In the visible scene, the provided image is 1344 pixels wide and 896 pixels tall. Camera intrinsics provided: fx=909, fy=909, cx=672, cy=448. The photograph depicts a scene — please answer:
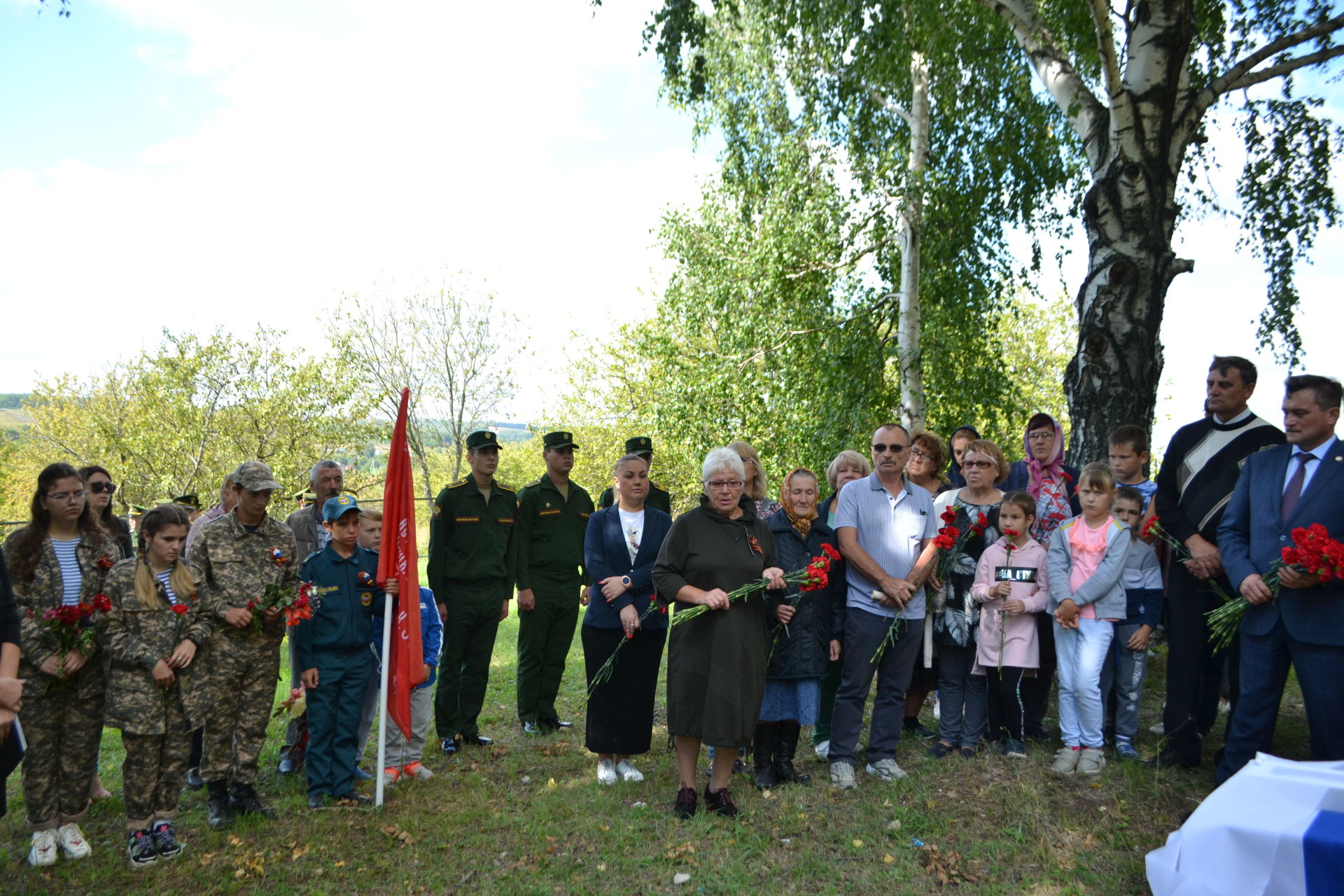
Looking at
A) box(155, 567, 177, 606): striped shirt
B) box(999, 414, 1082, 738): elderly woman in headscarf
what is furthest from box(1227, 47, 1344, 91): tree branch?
box(155, 567, 177, 606): striped shirt

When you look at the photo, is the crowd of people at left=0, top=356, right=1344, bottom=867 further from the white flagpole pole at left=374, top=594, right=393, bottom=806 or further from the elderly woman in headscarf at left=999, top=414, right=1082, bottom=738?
the white flagpole pole at left=374, top=594, right=393, bottom=806

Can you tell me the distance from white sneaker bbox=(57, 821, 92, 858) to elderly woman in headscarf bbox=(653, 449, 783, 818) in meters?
3.05

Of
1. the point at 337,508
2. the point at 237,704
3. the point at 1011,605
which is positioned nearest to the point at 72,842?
the point at 237,704

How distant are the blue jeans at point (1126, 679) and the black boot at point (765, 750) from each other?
6.89 ft

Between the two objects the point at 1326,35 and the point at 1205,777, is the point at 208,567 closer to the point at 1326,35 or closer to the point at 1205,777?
the point at 1205,777

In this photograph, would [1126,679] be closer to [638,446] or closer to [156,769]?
[638,446]

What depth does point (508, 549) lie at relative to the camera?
22.9 feet

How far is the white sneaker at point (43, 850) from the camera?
4465 millimetres

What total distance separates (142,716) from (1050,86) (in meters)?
8.81

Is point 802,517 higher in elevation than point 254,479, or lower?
lower

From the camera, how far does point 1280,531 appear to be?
4.73 m

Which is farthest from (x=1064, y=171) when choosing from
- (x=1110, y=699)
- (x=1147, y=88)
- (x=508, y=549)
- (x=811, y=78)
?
(x=508, y=549)

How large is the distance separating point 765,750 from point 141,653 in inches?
141

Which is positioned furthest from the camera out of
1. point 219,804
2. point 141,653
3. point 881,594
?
point 881,594
